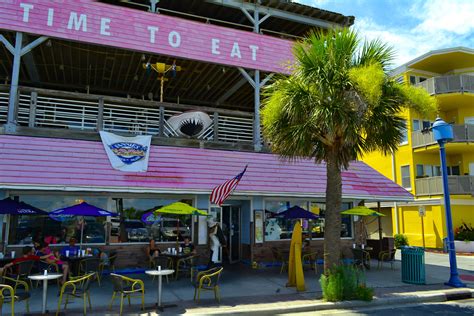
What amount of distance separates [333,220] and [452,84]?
1982 centimetres

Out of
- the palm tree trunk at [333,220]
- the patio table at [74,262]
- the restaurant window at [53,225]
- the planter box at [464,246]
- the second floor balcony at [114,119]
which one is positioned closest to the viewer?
the palm tree trunk at [333,220]

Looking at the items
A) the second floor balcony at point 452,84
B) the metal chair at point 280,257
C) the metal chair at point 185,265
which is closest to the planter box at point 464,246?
the second floor balcony at point 452,84

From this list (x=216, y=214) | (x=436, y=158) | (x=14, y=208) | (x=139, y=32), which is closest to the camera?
(x=14, y=208)

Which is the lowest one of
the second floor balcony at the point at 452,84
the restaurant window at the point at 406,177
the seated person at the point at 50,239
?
the seated person at the point at 50,239

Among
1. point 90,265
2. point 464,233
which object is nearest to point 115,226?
point 90,265

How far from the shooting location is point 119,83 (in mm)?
18453

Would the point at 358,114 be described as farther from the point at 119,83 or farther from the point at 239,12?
the point at 119,83

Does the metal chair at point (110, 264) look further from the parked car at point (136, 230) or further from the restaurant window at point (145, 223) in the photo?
the parked car at point (136, 230)

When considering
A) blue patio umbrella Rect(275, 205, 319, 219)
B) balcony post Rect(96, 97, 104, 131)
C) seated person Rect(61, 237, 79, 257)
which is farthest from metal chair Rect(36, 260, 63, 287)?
blue patio umbrella Rect(275, 205, 319, 219)

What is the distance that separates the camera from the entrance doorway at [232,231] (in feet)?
48.3

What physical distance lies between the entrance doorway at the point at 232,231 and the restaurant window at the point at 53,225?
15.5 ft

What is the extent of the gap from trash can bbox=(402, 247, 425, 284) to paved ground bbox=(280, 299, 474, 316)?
191 centimetres

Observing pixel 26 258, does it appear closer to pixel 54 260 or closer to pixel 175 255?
pixel 54 260

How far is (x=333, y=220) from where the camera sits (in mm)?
9359
